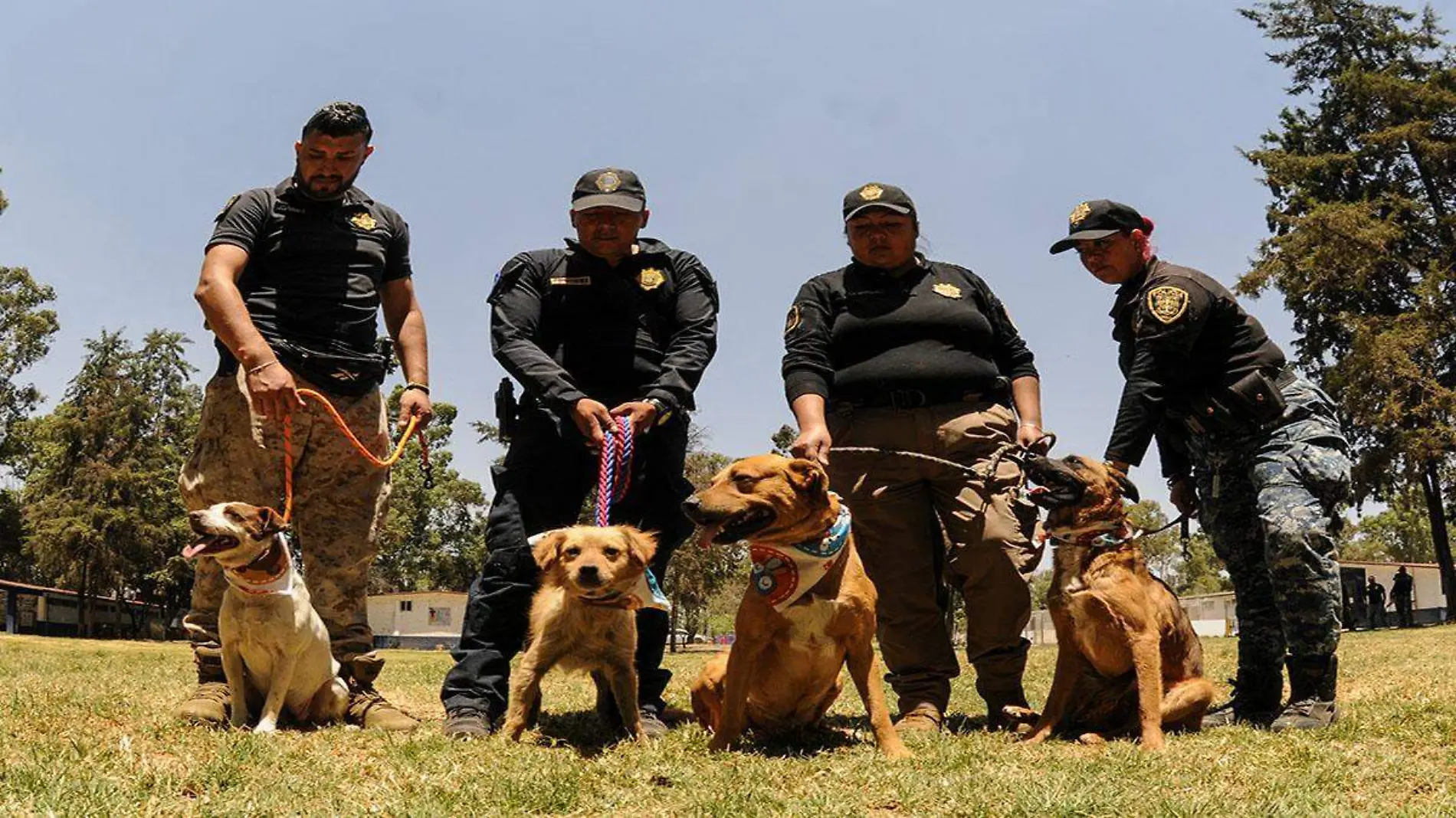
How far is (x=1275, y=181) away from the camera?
116 feet

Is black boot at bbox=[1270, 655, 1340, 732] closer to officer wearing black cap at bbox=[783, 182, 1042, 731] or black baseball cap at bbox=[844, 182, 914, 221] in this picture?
officer wearing black cap at bbox=[783, 182, 1042, 731]

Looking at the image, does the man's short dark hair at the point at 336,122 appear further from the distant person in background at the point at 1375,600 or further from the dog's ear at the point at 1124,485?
the distant person in background at the point at 1375,600

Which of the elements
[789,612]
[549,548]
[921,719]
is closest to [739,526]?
[789,612]

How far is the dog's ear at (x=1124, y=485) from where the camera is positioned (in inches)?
212

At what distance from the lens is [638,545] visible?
16.8ft

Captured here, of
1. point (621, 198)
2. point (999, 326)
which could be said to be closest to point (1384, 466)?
point (999, 326)

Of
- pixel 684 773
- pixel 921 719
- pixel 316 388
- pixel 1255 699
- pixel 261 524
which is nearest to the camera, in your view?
pixel 684 773

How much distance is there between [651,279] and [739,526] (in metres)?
1.83

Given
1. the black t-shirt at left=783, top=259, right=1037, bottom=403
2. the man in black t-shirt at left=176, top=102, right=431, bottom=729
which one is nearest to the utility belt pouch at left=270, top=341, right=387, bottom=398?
the man in black t-shirt at left=176, top=102, right=431, bottom=729

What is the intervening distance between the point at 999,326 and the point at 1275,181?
34.1 m

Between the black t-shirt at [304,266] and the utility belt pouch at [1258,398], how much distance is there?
4624 millimetres

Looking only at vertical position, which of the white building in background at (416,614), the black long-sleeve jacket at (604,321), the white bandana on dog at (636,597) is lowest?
the white building in background at (416,614)

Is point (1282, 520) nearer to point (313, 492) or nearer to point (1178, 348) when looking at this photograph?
point (1178, 348)

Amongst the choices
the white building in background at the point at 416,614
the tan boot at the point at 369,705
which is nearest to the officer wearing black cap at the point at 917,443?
the tan boot at the point at 369,705
